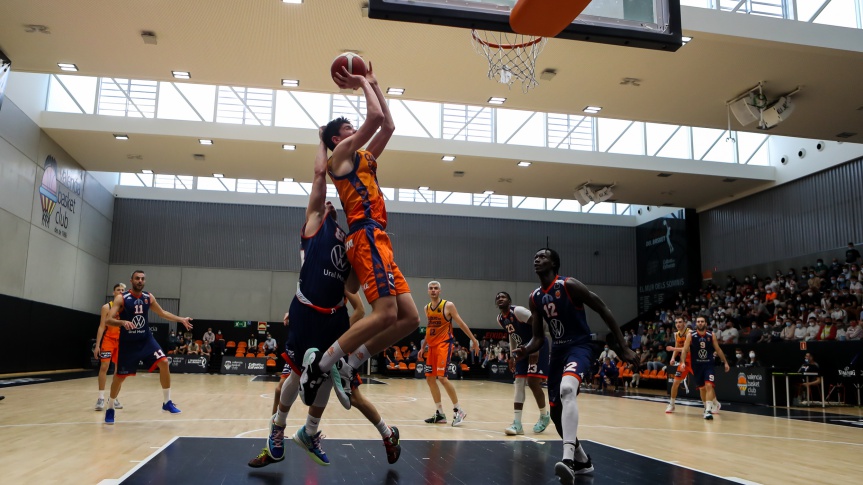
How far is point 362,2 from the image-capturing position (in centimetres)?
1120

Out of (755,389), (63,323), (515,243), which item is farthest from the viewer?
(515,243)

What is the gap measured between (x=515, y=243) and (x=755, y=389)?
54.9 ft

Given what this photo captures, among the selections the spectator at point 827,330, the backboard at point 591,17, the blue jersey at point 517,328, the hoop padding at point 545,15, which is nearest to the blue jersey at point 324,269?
the hoop padding at point 545,15

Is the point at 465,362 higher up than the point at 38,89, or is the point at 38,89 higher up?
the point at 38,89

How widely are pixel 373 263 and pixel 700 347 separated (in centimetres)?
967

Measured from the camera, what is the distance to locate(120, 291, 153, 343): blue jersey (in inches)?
334

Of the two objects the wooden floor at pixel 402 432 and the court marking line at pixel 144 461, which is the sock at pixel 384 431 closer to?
the wooden floor at pixel 402 432

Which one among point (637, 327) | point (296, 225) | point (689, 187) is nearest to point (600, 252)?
point (637, 327)

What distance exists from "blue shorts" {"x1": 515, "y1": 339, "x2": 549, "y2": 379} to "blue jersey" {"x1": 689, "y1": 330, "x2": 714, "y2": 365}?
198 inches

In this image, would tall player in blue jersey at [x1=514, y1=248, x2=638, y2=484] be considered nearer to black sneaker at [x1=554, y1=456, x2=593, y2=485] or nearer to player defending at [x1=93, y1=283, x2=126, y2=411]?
black sneaker at [x1=554, y1=456, x2=593, y2=485]

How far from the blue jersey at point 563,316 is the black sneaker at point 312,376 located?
2.09 meters

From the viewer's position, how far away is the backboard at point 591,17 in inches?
278

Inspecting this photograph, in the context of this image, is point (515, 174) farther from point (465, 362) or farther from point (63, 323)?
point (63, 323)

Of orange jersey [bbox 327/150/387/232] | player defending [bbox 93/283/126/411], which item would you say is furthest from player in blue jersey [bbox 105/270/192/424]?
orange jersey [bbox 327/150/387/232]
